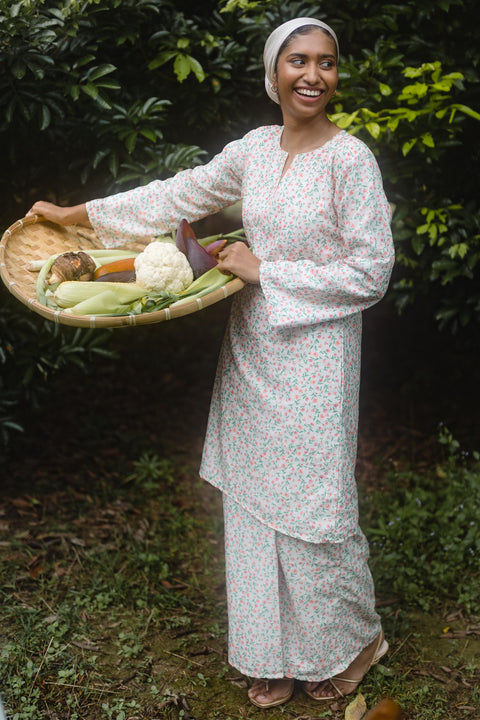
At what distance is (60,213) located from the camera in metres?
2.45

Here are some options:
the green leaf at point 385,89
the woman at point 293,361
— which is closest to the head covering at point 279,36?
the woman at point 293,361

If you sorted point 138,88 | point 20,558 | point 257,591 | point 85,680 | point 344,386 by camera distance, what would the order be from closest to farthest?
point 344,386, point 257,591, point 85,680, point 138,88, point 20,558

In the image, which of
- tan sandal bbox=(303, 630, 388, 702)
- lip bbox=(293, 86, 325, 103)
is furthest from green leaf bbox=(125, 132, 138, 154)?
tan sandal bbox=(303, 630, 388, 702)

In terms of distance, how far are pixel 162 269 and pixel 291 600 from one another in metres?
1.21

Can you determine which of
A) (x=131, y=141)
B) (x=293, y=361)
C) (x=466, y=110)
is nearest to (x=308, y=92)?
(x=293, y=361)

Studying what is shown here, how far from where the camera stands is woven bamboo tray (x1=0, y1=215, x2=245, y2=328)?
1.97 meters

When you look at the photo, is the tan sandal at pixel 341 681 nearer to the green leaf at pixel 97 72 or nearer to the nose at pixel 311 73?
the nose at pixel 311 73

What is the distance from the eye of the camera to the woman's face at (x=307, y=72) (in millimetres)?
2031

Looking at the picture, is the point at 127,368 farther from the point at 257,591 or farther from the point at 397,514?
the point at 257,591


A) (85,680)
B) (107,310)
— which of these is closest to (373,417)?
(85,680)

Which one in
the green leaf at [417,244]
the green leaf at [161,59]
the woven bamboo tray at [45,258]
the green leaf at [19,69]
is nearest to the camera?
the woven bamboo tray at [45,258]

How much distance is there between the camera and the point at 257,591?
8.15 feet

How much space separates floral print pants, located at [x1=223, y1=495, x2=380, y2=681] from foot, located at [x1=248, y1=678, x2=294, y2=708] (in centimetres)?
11

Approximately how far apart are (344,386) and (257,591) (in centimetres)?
79
